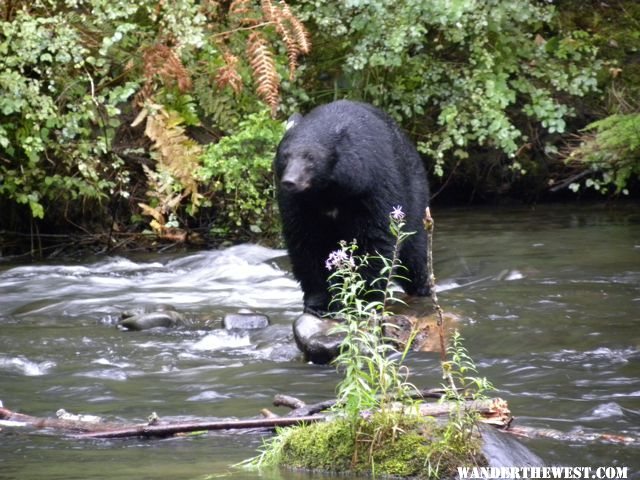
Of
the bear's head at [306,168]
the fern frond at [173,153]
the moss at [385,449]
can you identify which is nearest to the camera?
the moss at [385,449]

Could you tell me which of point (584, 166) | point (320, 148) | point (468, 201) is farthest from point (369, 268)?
point (468, 201)

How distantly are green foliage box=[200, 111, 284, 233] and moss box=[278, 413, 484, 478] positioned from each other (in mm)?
6733

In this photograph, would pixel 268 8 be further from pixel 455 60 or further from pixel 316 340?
pixel 316 340

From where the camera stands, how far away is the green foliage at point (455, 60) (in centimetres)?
1048

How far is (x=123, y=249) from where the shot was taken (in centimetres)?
1230

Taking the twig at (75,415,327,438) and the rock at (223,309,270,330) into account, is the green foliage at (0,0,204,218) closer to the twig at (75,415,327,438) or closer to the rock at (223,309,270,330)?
the rock at (223,309,270,330)

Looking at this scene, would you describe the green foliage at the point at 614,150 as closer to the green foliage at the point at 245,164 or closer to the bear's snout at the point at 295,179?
the green foliage at the point at 245,164

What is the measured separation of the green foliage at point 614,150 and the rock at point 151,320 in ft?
17.0

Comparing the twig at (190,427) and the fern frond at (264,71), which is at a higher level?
the fern frond at (264,71)

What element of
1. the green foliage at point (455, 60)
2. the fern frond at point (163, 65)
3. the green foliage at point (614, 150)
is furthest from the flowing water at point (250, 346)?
the fern frond at point (163, 65)

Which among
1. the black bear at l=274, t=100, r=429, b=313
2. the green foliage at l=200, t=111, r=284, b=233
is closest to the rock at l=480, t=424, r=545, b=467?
the black bear at l=274, t=100, r=429, b=313

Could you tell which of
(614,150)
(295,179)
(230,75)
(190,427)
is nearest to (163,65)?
(230,75)

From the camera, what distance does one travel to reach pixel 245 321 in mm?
8141

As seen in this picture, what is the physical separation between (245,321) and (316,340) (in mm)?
1308
